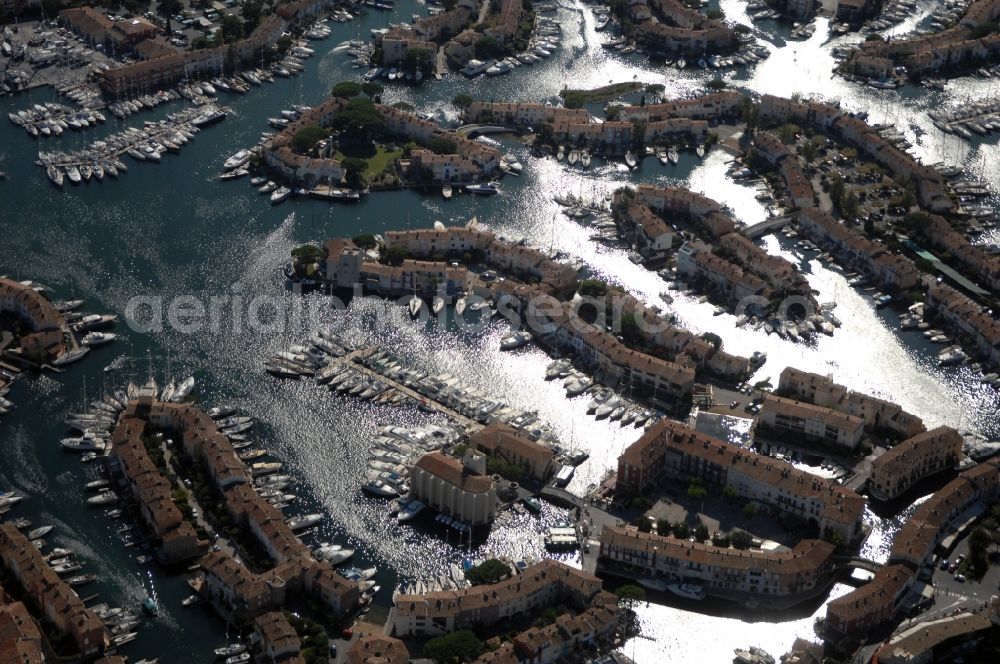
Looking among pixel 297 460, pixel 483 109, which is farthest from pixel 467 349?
pixel 483 109

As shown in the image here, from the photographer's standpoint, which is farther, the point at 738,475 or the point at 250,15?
the point at 250,15

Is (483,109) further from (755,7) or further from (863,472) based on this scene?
(863,472)

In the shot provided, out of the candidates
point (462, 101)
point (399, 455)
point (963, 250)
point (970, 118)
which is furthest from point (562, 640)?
point (970, 118)

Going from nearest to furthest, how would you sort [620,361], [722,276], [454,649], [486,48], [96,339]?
1. [454,649]
2. [620,361]
3. [96,339]
4. [722,276]
5. [486,48]

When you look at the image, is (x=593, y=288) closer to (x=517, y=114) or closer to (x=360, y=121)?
(x=517, y=114)

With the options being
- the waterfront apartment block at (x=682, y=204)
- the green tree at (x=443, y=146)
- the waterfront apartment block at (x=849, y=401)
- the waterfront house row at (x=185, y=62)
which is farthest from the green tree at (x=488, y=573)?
the waterfront house row at (x=185, y=62)
